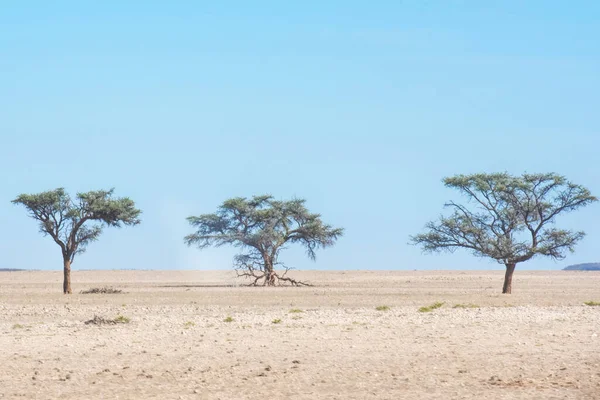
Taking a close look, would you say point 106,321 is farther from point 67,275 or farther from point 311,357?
point 67,275

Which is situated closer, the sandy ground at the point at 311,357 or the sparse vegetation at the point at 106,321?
the sandy ground at the point at 311,357

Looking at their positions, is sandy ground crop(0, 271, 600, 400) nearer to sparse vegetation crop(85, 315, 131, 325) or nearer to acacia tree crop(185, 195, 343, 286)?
sparse vegetation crop(85, 315, 131, 325)

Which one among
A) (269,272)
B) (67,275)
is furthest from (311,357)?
(269,272)

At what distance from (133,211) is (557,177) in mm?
22249

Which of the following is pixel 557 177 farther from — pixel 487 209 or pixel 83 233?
pixel 83 233

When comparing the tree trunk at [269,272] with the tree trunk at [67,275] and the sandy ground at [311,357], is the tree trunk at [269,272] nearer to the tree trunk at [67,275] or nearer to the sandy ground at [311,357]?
the tree trunk at [67,275]

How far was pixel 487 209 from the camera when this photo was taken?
1991 inches

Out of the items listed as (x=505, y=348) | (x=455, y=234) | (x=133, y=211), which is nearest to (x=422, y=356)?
(x=505, y=348)

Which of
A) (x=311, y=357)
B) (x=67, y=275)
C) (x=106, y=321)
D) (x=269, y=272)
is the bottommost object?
(x=311, y=357)

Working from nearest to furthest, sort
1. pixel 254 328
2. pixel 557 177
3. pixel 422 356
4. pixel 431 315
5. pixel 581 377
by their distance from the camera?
1. pixel 581 377
2. pixel 422 356
3. pixel 254 328
4. pixel 431 315
5. pixel 557 177

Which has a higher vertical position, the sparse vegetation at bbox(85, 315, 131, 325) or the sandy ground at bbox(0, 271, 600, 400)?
the sparse vegetation at bbox(85, 315, 131, 325)

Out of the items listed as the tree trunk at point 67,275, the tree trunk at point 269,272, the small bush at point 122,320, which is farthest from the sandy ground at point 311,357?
the tree trunk at point 269,272

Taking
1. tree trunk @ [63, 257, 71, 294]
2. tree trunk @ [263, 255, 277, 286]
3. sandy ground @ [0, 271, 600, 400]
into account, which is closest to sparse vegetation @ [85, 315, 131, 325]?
sandy ground @ [0, 271, 600, 400]

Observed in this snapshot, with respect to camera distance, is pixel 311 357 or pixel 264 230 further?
pixel 264 230
